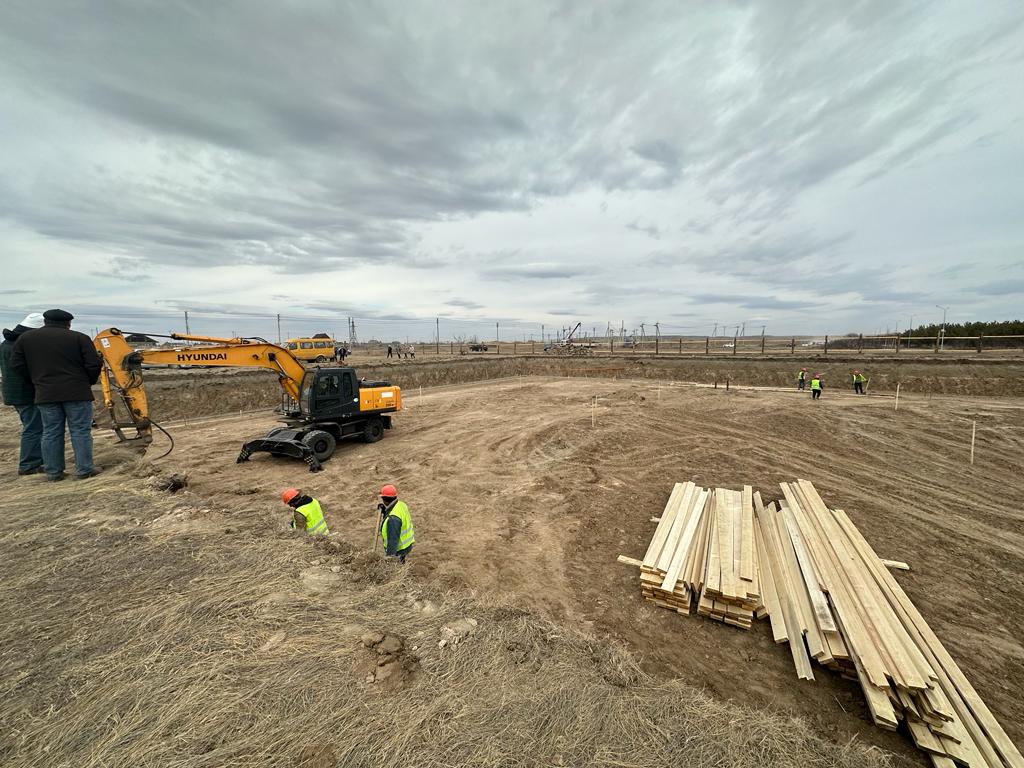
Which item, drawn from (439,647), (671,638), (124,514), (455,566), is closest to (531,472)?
(455,566)

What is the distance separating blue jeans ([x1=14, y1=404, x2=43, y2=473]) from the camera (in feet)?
26.0

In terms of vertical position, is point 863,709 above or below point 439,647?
below

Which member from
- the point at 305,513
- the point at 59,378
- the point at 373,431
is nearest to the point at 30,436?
the point at 59,378

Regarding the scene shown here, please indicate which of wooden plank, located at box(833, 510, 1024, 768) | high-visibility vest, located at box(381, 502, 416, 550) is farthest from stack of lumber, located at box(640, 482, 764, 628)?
high-visibility vest, located at box(381, 502, 416, 550)

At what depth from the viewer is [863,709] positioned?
417 cm

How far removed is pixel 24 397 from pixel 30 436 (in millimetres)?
837

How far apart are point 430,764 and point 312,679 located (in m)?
1.21

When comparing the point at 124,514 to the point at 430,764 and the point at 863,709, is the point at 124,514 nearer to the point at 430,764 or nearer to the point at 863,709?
the point at 430,764

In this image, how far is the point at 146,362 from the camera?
9.51 meters

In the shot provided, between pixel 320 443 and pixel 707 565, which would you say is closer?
pixel 707 565

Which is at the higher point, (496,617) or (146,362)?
(146,362)

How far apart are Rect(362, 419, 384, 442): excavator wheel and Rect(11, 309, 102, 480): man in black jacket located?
265 inches

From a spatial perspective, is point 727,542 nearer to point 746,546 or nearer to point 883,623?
point 746,546

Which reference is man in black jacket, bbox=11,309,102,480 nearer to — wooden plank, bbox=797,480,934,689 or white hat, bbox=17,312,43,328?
→ white hat, bbox=17,312,43,328
